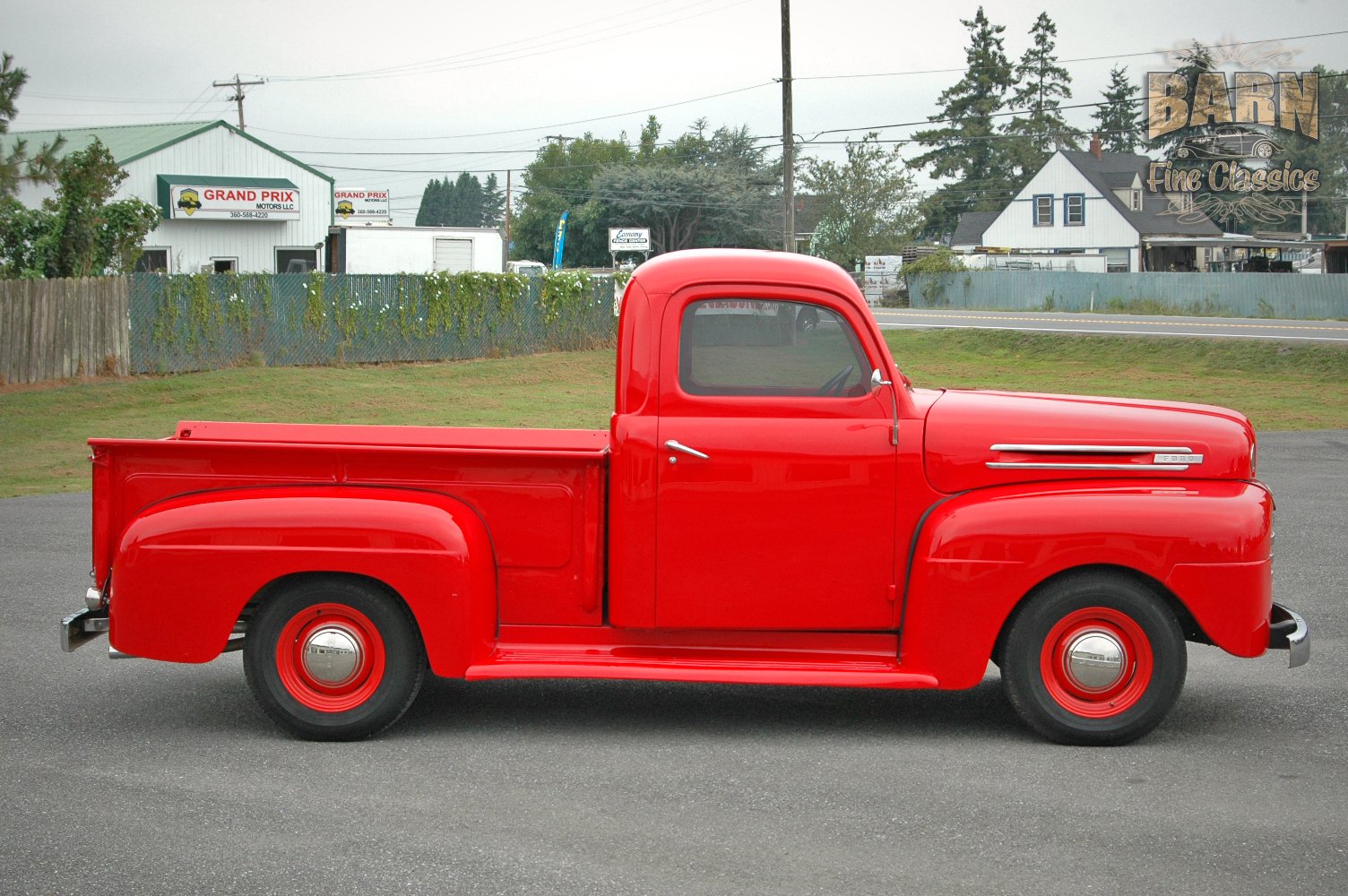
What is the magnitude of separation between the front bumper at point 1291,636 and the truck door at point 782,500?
1596 millimetres

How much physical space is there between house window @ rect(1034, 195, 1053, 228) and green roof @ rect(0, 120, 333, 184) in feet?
137

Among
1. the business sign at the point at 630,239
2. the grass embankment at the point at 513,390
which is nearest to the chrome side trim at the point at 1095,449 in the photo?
the grass embankment at the point at 513,390

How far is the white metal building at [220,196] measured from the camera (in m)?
36.4

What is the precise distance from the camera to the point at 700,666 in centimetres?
555

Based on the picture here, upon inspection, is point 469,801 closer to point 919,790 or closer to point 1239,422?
point 919,790

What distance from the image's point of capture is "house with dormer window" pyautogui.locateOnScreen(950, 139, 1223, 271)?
2596 inches

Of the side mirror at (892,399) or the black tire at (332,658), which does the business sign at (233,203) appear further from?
the side mirror at (892,399)

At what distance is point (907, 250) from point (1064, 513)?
57476 mm

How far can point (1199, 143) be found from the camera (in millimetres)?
60344

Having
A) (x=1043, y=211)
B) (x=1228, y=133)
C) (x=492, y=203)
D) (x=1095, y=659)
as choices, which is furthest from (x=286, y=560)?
(x=492, y=203)

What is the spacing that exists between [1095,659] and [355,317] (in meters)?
22.2

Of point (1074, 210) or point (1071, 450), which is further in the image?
point (1074, 210)

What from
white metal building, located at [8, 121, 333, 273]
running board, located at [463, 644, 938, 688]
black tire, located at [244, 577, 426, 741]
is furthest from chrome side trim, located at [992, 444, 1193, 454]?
white metal building, located at [8, 121, 333, 273]

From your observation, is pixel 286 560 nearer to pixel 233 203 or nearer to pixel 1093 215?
pixel 233 203
